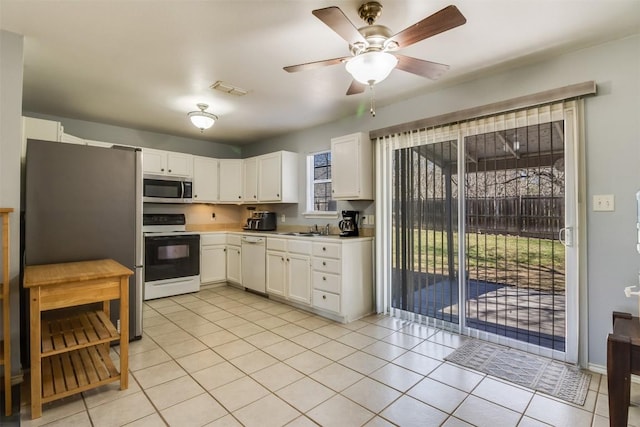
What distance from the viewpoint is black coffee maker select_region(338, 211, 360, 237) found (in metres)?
3.86

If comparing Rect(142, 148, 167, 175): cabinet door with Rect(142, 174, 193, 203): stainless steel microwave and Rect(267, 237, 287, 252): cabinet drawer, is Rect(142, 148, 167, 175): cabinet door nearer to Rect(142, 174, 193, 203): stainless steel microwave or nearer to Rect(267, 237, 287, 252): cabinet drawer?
Rect(142, 174, 193, 203): stainless steel microwave

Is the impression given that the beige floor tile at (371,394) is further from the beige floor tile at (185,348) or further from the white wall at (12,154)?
the white wall at (12,154)

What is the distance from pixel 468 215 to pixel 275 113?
2589mm

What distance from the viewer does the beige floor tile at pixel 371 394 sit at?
1.98 metres

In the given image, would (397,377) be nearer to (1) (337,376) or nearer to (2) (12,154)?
(1) (337,376)

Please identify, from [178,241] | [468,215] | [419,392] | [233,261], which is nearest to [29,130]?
[178,241]

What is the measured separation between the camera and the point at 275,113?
4043 millimetres

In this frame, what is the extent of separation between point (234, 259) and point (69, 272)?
2.88 metres

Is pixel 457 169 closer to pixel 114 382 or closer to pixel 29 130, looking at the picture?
pixel 114 382

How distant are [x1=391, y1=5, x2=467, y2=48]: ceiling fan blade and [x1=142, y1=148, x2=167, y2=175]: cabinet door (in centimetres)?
405

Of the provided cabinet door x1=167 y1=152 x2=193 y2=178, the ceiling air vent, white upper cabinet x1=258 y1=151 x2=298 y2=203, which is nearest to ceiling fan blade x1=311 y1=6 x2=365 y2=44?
the ceiling air vent

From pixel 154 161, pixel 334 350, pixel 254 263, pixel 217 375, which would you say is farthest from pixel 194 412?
pixel 154 161

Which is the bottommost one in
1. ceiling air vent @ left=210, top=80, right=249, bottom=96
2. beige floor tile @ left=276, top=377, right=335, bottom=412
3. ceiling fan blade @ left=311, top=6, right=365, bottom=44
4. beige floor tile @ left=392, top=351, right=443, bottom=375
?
beige floor tile @ left=276, top=377, right=335, bottom=412

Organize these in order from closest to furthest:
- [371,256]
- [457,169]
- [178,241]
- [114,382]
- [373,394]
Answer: [373,394]
[114,382]
[457,169]
[371,256]
[178,241]
